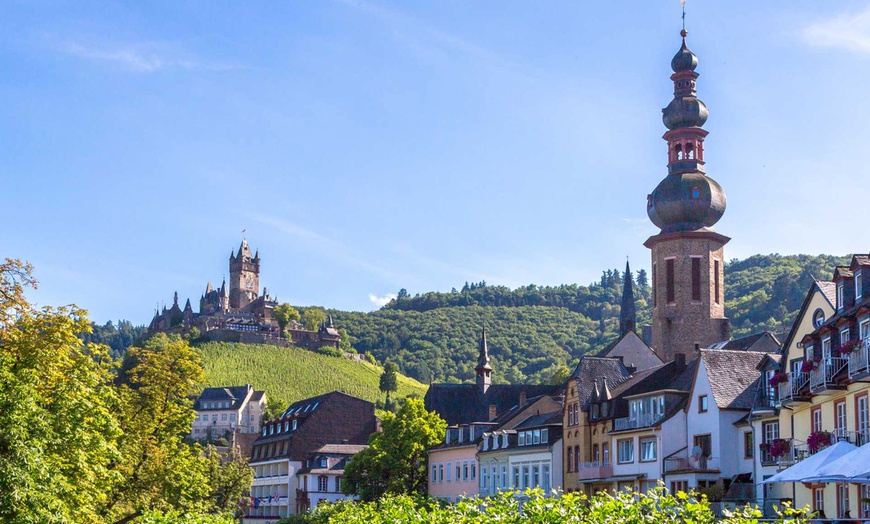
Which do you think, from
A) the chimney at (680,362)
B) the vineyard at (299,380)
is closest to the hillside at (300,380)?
the vineyard at (299,380)

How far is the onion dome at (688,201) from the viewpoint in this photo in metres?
81.5

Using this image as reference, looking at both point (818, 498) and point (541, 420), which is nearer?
point (818, 498)

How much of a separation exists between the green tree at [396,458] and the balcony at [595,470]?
15.0m

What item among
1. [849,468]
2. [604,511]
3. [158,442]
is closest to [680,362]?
[158,442]

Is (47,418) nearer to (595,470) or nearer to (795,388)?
(795,388)

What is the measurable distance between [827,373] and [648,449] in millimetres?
20205

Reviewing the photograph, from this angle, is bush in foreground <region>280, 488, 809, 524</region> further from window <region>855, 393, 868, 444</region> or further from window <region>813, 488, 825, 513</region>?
window <region>813, 488, 825, 513</region>

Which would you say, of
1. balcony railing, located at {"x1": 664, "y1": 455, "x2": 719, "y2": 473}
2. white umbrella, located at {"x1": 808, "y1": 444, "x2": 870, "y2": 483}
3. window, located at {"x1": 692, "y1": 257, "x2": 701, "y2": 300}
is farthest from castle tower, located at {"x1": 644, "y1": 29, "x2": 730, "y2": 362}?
white umbrella, located at {"x1": 808, "y1": 444, "x2": 870, "y2": 483}

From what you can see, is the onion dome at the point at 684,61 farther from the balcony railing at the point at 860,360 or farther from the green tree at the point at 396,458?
the balcony railing at the point at 860,360

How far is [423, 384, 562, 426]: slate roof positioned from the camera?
98.0m

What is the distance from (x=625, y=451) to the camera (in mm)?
61250

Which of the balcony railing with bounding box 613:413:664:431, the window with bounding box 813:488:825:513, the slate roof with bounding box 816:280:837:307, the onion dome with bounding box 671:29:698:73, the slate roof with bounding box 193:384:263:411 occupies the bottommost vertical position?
the window with bounding box 813:488:825:513

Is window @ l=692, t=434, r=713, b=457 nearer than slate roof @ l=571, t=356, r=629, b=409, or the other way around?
window @ l=692, t=434, r=713, b=457

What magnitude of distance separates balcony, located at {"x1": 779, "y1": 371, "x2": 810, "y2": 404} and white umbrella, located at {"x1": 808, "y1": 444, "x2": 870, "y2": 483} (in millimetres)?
12775
